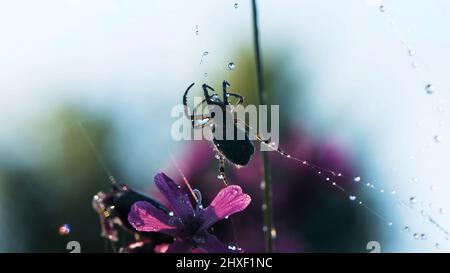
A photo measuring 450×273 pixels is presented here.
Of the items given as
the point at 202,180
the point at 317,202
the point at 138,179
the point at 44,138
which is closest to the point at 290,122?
the point at 317,202

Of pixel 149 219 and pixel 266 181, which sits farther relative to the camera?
pixel 149 219

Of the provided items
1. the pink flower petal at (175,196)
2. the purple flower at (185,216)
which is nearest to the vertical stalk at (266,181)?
the purple flower at (185,216)

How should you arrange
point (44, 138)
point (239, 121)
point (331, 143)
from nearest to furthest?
Result: point (239, 121)
point (331, 143)
point (44, 138)

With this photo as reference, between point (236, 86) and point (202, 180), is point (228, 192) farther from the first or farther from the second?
point (236, 86)

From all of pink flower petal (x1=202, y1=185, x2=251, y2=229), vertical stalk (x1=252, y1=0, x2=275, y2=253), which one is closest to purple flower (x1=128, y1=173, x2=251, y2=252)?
pink flower petal (x1=202, y1=185, x2=251, y2=229)

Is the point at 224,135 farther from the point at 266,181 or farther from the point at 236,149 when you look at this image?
the point at 266,181

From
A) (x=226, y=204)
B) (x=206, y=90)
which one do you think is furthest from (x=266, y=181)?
(x=206, y=90)

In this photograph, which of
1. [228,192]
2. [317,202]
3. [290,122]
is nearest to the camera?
[228,192]

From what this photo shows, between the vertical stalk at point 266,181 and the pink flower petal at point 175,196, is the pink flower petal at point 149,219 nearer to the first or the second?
the pink flower petal at point 175,196
